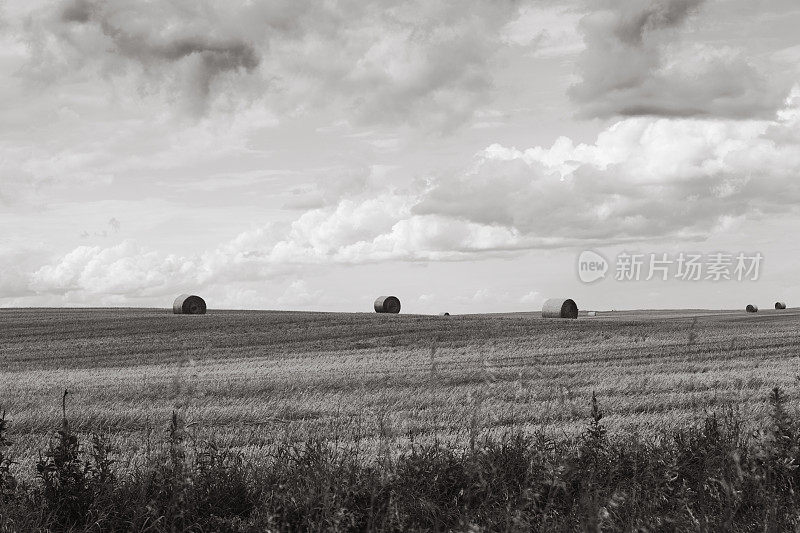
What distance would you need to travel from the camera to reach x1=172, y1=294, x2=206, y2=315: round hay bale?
153 feet

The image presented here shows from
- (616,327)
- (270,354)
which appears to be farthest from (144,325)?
(616,327)

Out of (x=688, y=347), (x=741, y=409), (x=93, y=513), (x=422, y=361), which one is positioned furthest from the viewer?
(x=688, y=347)

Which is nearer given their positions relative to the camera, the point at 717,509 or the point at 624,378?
the point at 717,509

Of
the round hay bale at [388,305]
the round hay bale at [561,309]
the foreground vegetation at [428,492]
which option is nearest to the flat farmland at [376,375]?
the foreground vegetation at [428,492]

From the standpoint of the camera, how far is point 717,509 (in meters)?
6.23

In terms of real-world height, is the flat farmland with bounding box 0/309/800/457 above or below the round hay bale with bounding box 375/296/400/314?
below

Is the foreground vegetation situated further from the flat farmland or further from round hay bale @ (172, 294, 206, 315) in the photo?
round hay bale @ (172, 294, 206, 315)

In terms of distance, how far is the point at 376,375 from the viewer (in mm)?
18734

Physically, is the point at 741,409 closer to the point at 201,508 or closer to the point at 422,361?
the point at 201,508

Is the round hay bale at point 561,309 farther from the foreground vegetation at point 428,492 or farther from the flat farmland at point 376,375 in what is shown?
the foreground vegetation at point 428,492

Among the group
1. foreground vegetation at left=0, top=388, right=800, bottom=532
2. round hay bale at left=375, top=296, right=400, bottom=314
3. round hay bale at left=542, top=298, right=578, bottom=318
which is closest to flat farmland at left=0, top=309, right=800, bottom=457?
foreground vegetation at left=0, top=388, right=800, bottom=532

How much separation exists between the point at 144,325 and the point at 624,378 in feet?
88.5

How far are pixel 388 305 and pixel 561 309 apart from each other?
11851 millimetres

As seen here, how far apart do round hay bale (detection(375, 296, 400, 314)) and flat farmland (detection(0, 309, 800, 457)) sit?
10.4m
